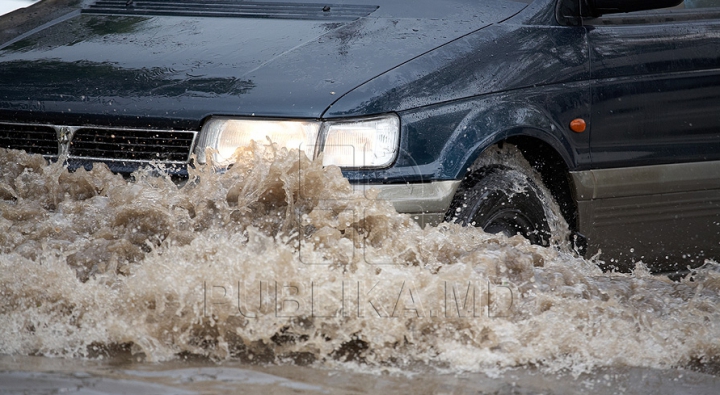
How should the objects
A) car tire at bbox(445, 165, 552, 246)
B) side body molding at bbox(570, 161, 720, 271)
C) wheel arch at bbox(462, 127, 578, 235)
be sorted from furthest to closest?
side body molding at bbox(570, 161, 720, 271) → wheel arch at bbox(462, 127, 578, 235) → car tire at bbox(445, 165, 552, 246)

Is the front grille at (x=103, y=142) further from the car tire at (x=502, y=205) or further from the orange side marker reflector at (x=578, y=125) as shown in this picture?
the orange side marker reflector at (x=578, y=125)

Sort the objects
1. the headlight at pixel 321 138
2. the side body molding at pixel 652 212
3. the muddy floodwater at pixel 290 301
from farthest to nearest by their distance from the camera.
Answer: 1. the side body molding at pixel 652 212
2. the headlight at pixel 321 138
3. the muddy floodwater at pixel 290 301

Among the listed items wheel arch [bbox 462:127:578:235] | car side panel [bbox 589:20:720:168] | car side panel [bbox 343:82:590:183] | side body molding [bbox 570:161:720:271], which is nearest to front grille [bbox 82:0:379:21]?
car side panel [bbox 343:82:590:183]

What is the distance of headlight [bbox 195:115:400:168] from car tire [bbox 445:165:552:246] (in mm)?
421

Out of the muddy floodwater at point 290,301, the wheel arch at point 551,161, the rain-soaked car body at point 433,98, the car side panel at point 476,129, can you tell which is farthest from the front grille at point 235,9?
the muddy floodwater at point 290,301

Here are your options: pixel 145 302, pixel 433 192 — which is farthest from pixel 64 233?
pixel 433 192

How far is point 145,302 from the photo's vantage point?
317 centimetres

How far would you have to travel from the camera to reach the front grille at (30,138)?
3.94 meters

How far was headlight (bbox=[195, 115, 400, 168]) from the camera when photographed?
356cm

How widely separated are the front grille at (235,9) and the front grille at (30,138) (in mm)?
903

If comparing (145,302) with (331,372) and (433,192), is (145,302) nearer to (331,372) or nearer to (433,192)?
(331,372)

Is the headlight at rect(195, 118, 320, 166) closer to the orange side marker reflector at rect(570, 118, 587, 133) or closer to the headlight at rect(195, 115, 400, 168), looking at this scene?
the headlight at rect(195, 115, 400, 168)

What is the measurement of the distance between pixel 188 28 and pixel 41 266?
1.43m

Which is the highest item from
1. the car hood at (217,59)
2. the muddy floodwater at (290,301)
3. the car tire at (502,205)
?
the car hood at (217,59)
